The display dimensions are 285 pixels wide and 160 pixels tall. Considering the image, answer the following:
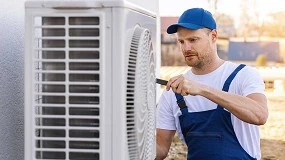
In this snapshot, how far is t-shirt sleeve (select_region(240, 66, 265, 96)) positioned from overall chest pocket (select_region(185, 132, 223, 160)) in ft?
0.70

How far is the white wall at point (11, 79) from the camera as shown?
1.46 metres

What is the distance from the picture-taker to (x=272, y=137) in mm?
7520

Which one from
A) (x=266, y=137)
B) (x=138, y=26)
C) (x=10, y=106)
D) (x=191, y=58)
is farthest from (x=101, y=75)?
(x=266, y=137)

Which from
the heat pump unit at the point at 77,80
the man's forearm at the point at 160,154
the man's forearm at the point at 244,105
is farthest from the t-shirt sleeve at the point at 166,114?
the heat pump unit at the point at 77,80

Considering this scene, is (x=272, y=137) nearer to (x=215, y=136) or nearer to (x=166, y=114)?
(x=166, y=114)

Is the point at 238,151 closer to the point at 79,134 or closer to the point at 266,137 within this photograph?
the point at 79,134

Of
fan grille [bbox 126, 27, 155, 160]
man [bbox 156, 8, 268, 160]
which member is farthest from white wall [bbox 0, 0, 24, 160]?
man [bbox 156, 8, 268, 160]

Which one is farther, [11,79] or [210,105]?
[210,105]

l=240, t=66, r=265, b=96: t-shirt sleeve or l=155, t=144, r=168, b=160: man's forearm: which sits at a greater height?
l=240, t=66, r=265, b=96: t-shirt sleeve

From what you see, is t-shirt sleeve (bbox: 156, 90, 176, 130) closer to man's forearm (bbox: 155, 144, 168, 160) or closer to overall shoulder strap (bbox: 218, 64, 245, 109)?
man's forearm (bbox: 155, 144, 168, 160)

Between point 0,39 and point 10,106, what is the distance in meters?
0.20

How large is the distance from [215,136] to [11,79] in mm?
988

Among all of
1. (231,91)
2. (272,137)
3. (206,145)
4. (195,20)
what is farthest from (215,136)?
(272,137)

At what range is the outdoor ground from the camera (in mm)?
7246
